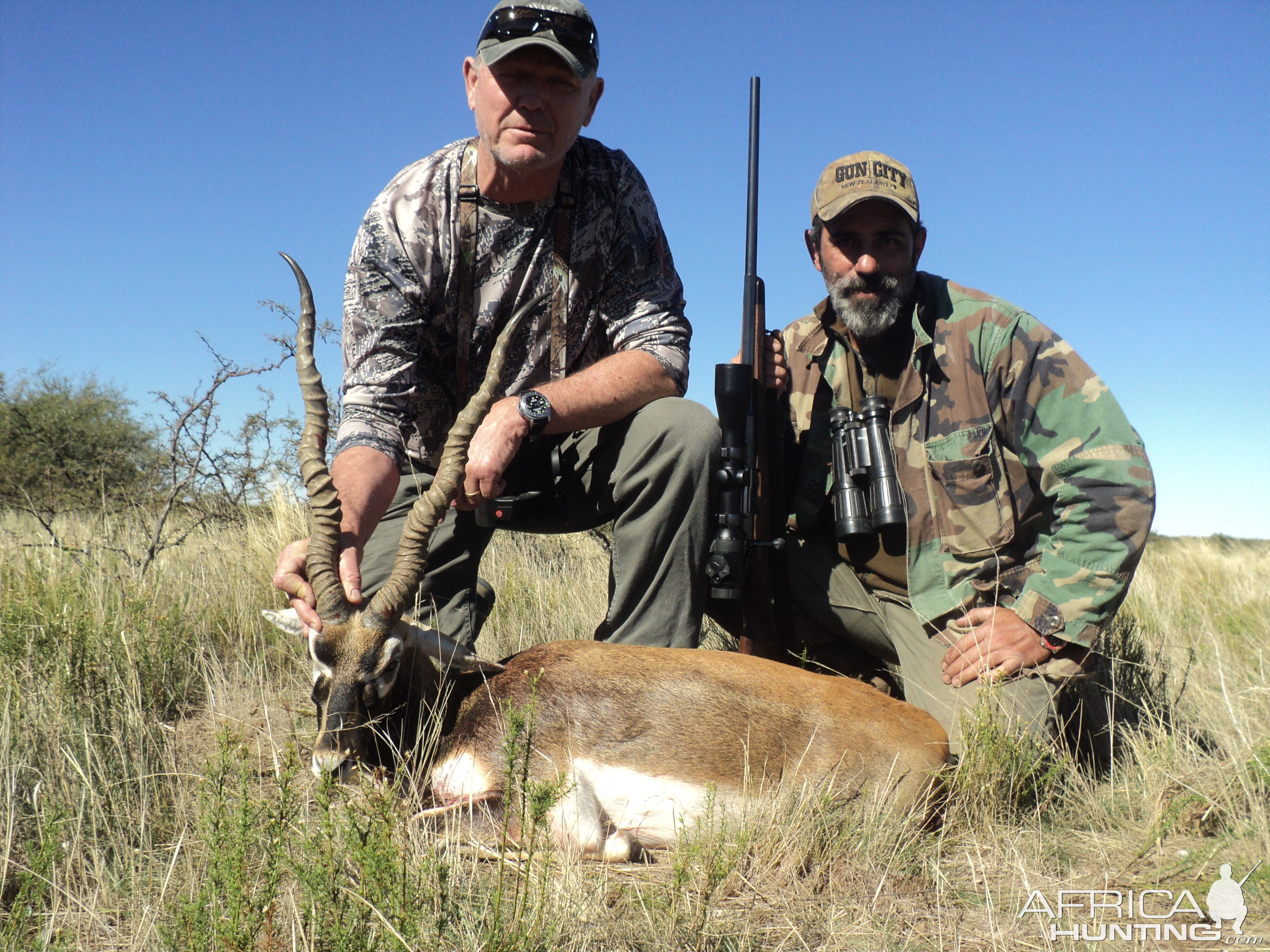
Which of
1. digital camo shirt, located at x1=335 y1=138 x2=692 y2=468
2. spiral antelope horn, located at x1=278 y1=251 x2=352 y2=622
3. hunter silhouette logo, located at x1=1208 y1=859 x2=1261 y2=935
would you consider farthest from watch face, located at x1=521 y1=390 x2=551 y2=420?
hunter silhouette logo, located at x1=1208 y1=859 x2=1261 y2=935

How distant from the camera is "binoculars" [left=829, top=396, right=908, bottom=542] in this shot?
15.2ft

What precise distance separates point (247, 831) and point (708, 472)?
8.14 feet

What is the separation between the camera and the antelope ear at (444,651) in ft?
12.0

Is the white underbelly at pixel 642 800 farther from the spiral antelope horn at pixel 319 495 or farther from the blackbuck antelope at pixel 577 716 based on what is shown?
the spiral antelope horn at pixel 319 495

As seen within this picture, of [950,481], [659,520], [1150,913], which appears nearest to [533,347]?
[659,520]

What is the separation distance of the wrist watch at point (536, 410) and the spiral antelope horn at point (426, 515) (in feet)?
0.97

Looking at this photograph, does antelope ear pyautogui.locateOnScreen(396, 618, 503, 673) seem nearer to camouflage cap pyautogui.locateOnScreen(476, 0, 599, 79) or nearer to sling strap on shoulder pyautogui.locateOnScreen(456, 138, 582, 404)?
sling strap on shoulder pyautogui.locateOnScreen(456, 138, 582, 404)

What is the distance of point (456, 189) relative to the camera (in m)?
4.69

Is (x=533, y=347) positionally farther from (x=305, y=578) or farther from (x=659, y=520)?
(x=305, y=578)

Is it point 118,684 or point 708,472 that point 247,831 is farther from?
point 708,472

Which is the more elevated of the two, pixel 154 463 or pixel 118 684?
pixel 154 463

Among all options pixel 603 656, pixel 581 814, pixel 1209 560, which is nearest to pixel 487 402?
pixel 603 656

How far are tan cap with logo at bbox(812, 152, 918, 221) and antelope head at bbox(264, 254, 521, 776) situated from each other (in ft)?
7.47

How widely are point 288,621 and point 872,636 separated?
3118 millimetres
